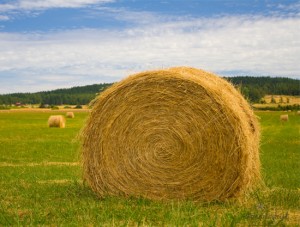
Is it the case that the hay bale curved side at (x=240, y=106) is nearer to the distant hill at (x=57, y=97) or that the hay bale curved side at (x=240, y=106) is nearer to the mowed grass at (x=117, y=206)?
the mowed grass at (x=117, y=206)

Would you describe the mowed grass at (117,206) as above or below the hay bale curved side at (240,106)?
below

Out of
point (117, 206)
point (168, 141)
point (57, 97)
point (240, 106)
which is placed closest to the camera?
point (117, 206)

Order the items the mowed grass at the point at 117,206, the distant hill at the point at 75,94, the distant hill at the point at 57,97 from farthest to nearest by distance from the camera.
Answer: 1. the distant hill at the point at 57,97
2. the distant hill at the point at 75,94
3. the mowed grass at the point at 117,206

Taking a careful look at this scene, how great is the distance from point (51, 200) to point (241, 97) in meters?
4.16

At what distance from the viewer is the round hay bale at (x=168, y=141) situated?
863cm

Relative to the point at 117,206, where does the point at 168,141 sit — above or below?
above

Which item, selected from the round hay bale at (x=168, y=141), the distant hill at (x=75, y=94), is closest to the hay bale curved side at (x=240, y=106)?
Answer: the round hay bale at (x=168, y=141)

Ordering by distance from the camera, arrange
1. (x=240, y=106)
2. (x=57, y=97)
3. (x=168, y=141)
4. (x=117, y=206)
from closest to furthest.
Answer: (x=117, y=206) < (x=168, y=141) < (x=240, y=106) < (x=57, y=97)

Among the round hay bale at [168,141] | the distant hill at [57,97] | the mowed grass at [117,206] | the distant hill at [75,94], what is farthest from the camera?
the distant hill at [57,97]

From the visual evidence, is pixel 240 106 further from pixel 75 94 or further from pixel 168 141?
pixel 75 94

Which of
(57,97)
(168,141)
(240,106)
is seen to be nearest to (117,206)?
(168,141)

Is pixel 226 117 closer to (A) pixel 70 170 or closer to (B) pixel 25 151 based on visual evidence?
(A) pixel 70 170

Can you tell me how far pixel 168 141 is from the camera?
9.05 meters

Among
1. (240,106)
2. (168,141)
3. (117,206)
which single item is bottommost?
(117,206)
